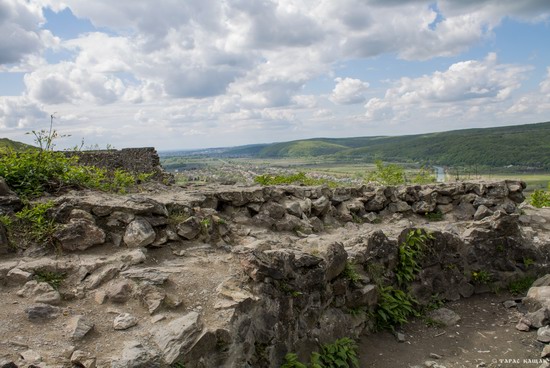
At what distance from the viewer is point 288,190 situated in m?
11.5

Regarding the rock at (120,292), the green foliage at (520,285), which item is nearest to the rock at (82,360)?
the rock at (120,292)

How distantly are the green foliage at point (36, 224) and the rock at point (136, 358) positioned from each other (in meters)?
2.98

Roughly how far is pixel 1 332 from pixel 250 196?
628cm

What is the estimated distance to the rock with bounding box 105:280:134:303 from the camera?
19.6 feet

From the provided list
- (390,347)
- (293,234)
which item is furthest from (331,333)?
(293,234)

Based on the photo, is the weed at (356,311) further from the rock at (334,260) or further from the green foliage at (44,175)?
the green foliage at (44,175)

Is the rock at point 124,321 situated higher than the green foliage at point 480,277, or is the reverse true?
the rock at point 124,321

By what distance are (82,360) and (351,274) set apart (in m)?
5.72

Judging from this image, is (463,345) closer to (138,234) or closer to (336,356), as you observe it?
(336,356)

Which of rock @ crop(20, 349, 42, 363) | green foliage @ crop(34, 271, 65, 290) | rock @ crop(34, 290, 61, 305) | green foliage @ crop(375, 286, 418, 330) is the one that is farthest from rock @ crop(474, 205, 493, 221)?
rock @ crop(20, 349, 42, 363)

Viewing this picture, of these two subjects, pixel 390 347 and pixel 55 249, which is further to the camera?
pixel 390 347

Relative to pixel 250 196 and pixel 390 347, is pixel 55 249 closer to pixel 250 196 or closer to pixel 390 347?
pixel 250 196

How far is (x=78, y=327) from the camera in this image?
17.1 ft

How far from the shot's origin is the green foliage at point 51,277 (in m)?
6.09
